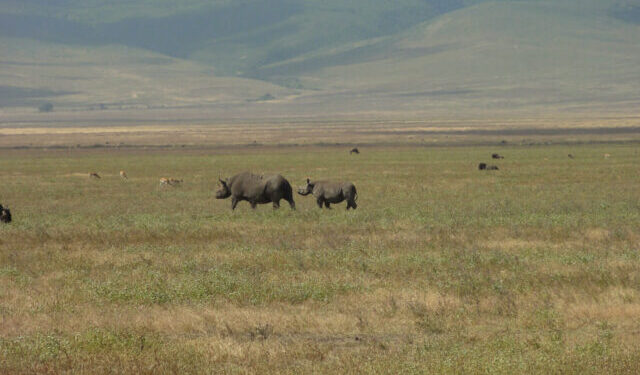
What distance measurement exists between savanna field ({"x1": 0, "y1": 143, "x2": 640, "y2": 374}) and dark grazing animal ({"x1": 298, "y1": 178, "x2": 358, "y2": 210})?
1425 millimetres

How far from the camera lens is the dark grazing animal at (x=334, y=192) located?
90.1 feet

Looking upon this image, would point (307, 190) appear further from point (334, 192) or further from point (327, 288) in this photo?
point (327, 288)

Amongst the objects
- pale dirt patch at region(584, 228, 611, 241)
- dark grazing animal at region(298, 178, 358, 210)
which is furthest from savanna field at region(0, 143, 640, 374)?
dark grazing animal at region(298, 178, 358, 210)

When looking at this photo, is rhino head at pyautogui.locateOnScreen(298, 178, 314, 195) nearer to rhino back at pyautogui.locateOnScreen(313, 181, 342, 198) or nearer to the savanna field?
rhino back at pyautogui.locateOnScreen(313, 181, 342, 198)

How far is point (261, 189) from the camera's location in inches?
1064

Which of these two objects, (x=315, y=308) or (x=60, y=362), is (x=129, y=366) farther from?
(x=315, y=308)

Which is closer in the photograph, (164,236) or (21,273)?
(21,273)

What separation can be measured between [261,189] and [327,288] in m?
12.9

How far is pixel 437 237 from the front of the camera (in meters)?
20.1

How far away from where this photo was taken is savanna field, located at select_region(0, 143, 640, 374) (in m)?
10.3

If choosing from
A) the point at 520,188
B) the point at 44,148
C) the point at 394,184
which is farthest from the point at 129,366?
the point at 44,148

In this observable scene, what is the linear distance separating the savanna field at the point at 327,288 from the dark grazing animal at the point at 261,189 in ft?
2.11

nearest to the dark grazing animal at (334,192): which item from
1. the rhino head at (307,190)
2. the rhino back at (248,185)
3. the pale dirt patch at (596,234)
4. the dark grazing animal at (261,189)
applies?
the rhino head at (307,190)

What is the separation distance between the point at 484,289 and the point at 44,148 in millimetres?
81665
